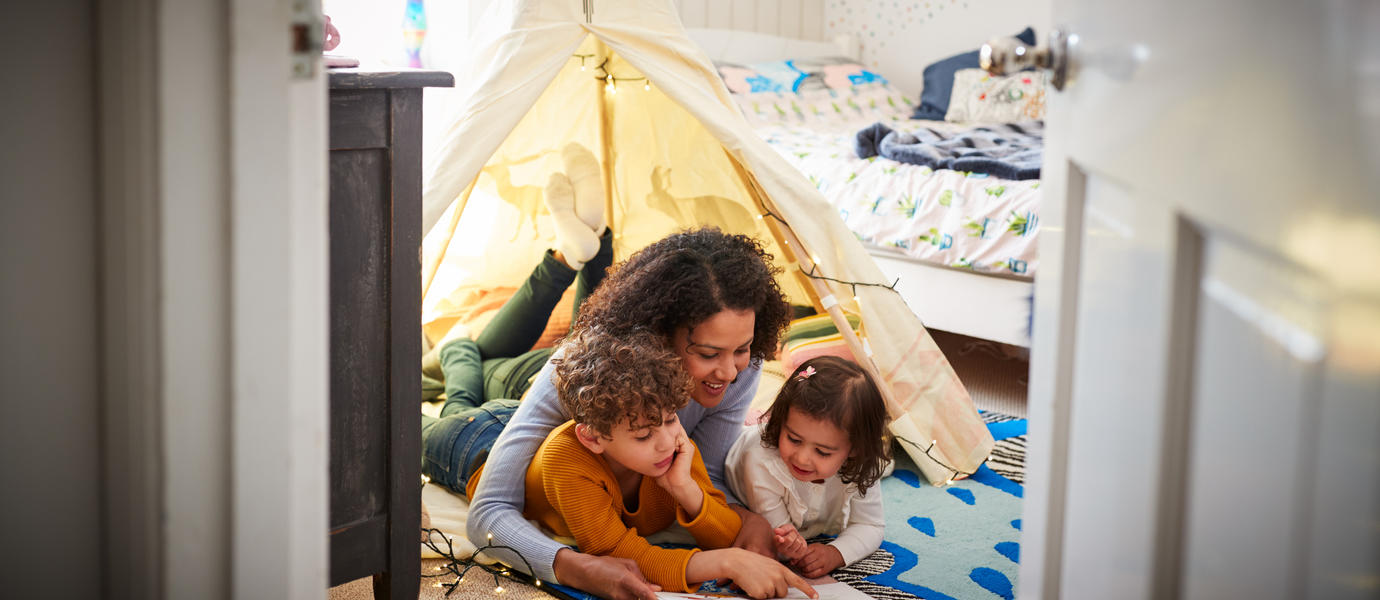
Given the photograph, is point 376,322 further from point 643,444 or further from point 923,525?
point 923,525

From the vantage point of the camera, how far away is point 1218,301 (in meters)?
0.54

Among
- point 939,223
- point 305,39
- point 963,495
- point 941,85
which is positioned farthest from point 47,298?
point 941,85

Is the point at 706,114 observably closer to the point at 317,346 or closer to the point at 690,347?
the point at 690,347

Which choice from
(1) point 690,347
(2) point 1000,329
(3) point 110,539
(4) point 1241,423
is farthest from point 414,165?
(2) point 1000,329

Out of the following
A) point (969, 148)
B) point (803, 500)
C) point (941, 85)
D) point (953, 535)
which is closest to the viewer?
point (803, 500)

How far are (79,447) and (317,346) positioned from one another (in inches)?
10.5

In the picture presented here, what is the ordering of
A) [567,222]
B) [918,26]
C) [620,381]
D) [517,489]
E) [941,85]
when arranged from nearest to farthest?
[620,381] → [517,489] → [567,222] → [941,85] → [918,26]

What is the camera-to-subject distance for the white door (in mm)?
405

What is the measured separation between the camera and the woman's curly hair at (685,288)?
66.6 inches

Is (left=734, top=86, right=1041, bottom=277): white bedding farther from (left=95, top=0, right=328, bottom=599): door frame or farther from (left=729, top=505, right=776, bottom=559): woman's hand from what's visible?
(left=95, top=0, right=328, bottom=599): door frame

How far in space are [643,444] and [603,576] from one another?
203 mm

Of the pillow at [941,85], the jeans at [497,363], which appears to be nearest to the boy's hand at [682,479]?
the jeans at [497,363]

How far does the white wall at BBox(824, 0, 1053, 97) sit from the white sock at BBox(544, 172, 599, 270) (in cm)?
274

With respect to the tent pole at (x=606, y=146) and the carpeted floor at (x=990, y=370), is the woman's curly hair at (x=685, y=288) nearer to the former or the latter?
the tent pole at (x=606, y=146)
